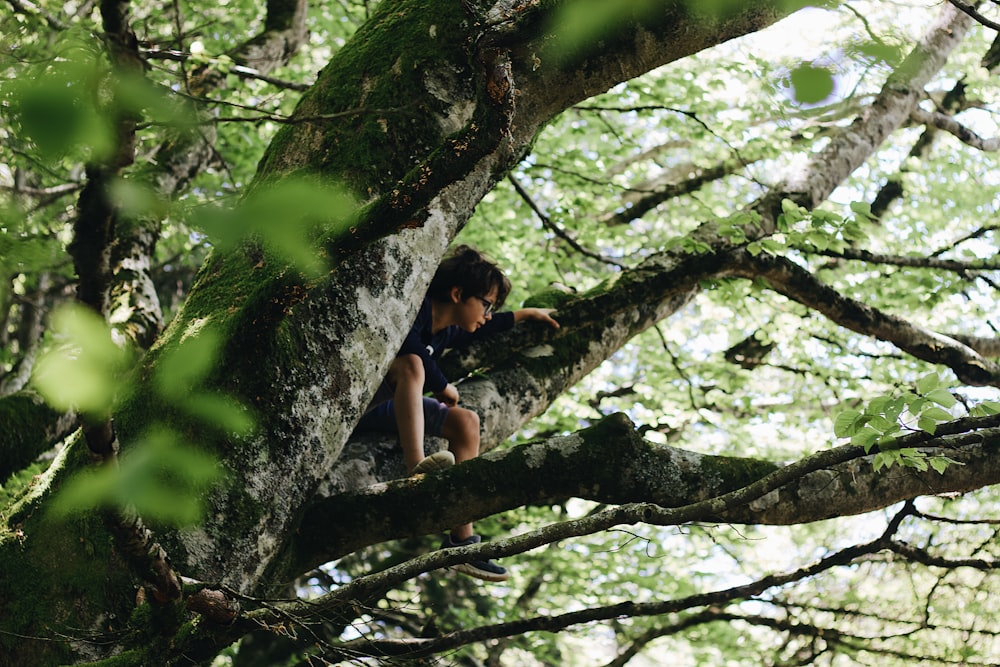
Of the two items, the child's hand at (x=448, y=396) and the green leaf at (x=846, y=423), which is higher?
the child's hand at (x=448, y=396)

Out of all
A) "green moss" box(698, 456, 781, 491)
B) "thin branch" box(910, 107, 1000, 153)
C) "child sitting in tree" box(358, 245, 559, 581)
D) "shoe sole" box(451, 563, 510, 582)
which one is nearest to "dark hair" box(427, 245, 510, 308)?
"child sitting in tree" box(358, 245, 559, 581)

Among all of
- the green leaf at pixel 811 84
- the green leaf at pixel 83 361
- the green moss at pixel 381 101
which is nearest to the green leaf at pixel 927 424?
the green leaf at pixel 811 84

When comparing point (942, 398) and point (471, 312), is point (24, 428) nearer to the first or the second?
point (471, 312)

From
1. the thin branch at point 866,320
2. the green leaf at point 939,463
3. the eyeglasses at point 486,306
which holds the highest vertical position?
the thin branch at point 866,320

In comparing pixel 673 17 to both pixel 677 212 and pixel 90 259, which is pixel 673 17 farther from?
pixel 677 212

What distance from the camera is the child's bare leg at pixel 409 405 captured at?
338 centimetres

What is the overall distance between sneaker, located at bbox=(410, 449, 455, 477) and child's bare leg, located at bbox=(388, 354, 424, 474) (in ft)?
0.74

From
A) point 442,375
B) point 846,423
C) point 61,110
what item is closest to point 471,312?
point 442,375

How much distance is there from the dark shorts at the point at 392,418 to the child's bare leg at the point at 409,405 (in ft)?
0.30

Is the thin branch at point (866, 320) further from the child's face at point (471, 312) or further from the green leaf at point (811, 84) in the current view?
the green leaf at point (811, 84)

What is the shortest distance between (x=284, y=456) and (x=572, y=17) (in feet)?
5.25

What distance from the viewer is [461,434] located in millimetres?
3676

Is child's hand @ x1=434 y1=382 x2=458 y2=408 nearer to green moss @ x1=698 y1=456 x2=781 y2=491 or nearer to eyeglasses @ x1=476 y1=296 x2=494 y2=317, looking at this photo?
eyeglasses @ x1=476 y1=296 x2=494 y2=317

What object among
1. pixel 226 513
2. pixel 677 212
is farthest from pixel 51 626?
pixel 677 212
